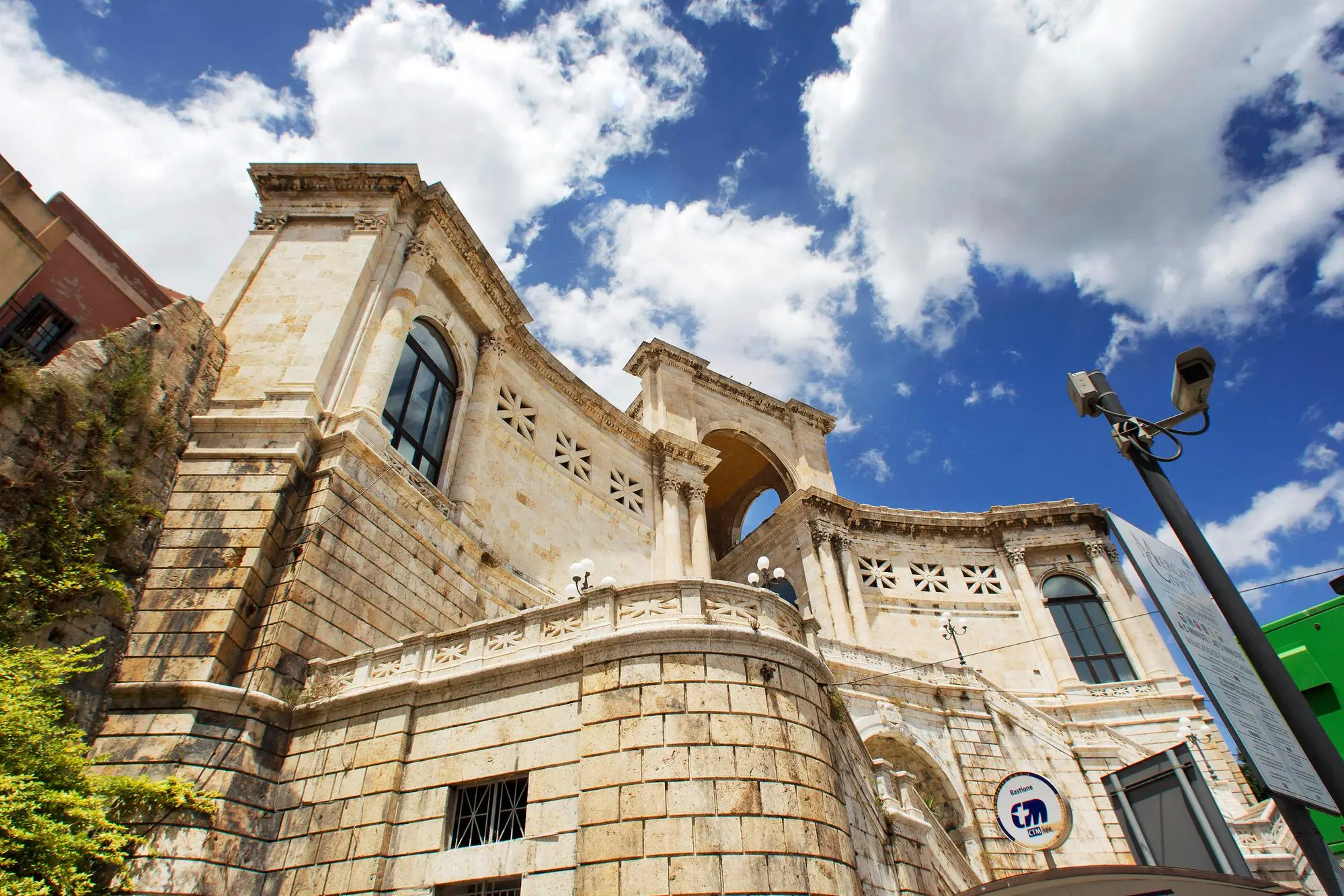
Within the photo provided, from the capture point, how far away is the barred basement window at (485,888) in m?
9.00

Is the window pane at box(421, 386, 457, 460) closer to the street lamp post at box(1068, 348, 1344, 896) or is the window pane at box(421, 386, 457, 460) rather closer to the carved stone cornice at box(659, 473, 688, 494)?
the carved stone cornice at box(659, 473, 688, 494)

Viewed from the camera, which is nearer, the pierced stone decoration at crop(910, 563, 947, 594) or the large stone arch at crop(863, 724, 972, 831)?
the large stone arch at crop(863, 724, 972, 831)

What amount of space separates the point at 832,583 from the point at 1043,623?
25.5 ft

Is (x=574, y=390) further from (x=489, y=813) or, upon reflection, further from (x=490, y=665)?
(x=489, y=813)

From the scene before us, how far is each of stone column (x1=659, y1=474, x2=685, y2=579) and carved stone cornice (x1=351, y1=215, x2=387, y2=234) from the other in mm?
12170

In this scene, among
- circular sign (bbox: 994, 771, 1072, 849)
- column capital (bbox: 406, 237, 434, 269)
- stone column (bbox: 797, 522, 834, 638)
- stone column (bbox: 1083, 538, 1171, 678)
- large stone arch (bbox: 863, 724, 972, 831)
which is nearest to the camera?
circular sign (bbox: 994, 771, 1072, 849)

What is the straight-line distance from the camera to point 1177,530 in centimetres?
591

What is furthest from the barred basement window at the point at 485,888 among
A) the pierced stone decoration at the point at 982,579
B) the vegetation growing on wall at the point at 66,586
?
the pierced stone decoration at the point at 982,579

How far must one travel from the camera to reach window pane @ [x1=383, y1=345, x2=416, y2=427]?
16.7m

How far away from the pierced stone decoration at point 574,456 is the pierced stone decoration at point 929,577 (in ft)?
45.0

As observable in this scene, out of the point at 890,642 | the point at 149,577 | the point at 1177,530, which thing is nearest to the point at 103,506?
the point at 149,577

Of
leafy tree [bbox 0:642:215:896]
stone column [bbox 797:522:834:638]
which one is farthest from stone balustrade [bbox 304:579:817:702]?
stone column [bbox 797:522:834:638]

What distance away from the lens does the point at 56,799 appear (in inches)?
310

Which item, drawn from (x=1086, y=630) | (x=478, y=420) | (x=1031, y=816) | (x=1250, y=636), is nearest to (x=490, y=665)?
(x=1031, y=816)
